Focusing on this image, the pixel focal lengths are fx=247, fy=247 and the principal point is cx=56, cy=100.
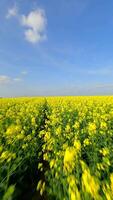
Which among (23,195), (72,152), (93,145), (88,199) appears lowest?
(23,195)

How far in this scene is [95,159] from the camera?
16.9 feet

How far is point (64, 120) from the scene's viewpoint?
9273 millimetres

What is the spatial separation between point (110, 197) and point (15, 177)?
3.49 m

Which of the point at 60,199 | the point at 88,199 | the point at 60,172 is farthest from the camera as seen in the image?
the point at 60,172

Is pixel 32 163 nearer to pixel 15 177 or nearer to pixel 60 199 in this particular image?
pixel 15 177

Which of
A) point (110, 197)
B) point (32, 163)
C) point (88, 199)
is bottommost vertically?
point (32, 163)

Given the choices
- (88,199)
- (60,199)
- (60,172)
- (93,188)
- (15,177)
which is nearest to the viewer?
(93,188)

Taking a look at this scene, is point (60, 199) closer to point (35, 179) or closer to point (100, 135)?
point (35, 179)

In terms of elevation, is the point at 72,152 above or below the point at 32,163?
above

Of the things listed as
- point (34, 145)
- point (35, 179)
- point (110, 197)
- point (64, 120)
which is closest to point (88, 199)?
point (110, 197)

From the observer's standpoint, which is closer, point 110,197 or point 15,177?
point 110,197

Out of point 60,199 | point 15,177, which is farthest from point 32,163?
point 60,199

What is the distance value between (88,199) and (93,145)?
3.81 m

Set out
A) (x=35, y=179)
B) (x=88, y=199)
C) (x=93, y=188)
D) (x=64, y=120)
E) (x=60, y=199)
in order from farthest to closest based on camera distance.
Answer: (x=64, y=120) → (x=35, y=179) → (x=60, y=199) → (x=88, y=199) → (x=93, y=188)
